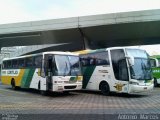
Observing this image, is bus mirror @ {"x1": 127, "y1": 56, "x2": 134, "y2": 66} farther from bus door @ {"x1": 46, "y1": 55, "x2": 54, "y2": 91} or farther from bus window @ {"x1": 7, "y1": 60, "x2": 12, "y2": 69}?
bus window @ {"x1": 7, "y1": 60, "x2": 12, "y2": 69}

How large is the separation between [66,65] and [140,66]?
4421 mm

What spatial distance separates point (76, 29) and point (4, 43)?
1597 cm

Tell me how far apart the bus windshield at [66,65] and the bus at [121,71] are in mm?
1679

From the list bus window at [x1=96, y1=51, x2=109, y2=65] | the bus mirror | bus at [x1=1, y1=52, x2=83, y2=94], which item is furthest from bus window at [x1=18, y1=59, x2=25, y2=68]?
the bus mirror

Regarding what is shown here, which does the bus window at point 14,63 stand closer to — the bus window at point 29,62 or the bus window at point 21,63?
the bus window at point 21,63

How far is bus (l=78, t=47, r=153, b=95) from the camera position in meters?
17.9

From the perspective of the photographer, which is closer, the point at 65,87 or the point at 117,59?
the point at 65,87

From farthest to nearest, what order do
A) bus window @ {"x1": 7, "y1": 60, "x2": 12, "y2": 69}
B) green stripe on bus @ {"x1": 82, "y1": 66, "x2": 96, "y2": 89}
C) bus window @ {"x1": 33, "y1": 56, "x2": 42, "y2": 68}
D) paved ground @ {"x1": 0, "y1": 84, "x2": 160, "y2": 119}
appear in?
1. bus window @ {"x1": 7, "y1": 60, "x2": 12, "y2": 69}
2. green stripe on bus @ {"x1": 82, "y1": 66, "x2": 96, "y2": 89}
3. bus window @ {"x1": 33, "y1": 56, "x2": 42, "y2": 68}
4. paved ground @ {"x1": 0, "y1": 84, "x2": 160, "y2": 119}

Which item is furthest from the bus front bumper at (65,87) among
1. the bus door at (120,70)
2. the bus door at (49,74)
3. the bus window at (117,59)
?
the bus window at (117,59)

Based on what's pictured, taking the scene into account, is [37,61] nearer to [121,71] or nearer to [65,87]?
[65,87]

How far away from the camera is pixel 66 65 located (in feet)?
61.7

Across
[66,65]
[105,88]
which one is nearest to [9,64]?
[66,65]

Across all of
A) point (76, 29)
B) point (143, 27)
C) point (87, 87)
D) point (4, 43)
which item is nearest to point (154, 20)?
point (143, 27)

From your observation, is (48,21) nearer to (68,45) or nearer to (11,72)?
(68,45)
